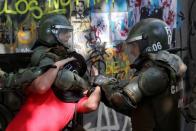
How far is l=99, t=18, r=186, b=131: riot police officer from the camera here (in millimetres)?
4418

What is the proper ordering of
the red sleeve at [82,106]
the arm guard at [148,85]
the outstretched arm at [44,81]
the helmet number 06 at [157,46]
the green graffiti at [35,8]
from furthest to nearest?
the green graffiti at [35,8], the red sleeve at [82,106], the outstretched arm at [44,81], the helmet number 06 at [157,46], the arm guard at [148,85]

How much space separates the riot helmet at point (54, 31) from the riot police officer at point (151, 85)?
0.79m

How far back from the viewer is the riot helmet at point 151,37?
4.63 meters

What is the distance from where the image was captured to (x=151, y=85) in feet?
14.4

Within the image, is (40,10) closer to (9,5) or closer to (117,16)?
(9,5)

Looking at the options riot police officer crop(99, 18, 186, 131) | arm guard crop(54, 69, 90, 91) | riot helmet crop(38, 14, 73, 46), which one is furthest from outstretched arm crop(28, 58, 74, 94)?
riot police officer crop(99, 18, 186, 131)

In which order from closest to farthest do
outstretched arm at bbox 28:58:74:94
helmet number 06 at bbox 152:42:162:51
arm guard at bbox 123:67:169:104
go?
1. arm guard at bbox 123:67:169:104
2. helmet number 06 at bbox 152:42:162:51
3. outstretched arm at bbox 28:58:74:94

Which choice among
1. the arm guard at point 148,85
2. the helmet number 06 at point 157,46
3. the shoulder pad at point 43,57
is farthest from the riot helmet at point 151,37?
the shoulder pad at point 43,57

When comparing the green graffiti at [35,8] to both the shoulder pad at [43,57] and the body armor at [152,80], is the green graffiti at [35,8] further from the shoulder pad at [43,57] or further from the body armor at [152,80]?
the body armor at [152,80]

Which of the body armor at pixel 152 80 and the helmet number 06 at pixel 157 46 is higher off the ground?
the helmet number 06 at pixel 157 46

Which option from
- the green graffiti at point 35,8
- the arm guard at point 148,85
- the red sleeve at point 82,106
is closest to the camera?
the arm guard at point 148,85

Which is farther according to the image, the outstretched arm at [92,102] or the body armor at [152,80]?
the outstretched arm at [92,102]

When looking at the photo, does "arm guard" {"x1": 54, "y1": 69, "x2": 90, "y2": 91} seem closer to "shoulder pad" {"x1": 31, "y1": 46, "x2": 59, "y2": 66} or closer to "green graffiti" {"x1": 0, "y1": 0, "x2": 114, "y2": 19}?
"shoulder pad" {"x1": 31, "y1": 46, "x2": 59, "y2": 66}

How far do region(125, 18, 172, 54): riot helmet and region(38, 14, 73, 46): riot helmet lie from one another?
85cm
